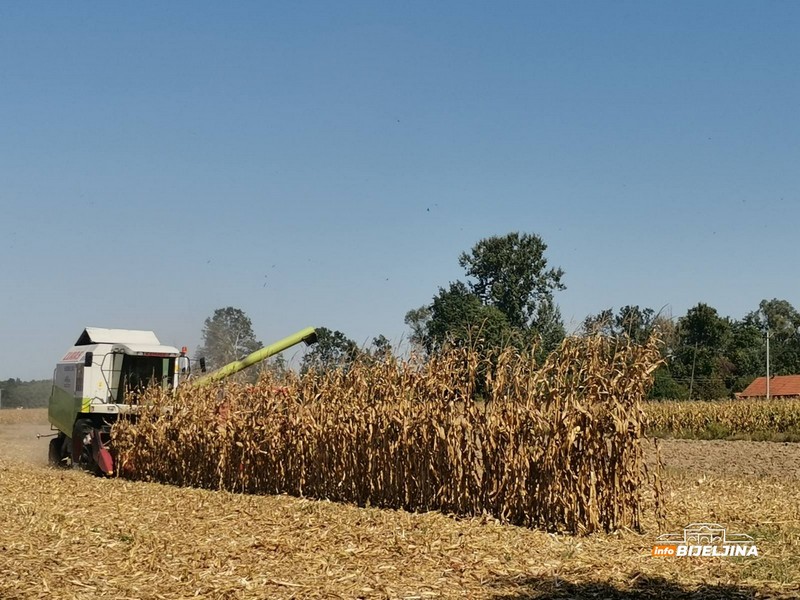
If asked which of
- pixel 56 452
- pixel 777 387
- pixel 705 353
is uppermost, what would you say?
pixel 705 353

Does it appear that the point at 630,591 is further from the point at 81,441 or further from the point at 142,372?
the point at 81,441

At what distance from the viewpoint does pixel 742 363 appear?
257 ft

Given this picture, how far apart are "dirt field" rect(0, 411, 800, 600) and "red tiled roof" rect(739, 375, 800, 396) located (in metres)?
59.1

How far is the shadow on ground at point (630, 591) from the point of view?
6.95 meters

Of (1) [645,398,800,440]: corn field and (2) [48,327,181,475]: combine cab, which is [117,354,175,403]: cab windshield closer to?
(2) [48,327,181,475]: combine cab

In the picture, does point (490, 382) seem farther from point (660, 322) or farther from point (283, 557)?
point (283, 557)

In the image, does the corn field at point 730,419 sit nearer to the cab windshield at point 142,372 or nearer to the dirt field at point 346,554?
the cab windshield at point 142,372

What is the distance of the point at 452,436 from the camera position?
1117 cm

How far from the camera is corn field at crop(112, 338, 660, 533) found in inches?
389
